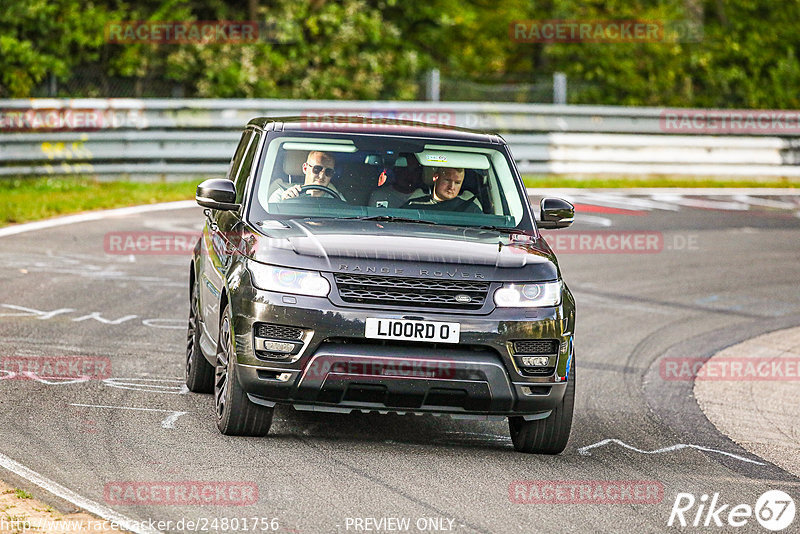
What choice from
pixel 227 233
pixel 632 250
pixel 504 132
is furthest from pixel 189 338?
pixel 504 132

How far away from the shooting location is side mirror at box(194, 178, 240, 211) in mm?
8016

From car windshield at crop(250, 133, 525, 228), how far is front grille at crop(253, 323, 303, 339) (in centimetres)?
99

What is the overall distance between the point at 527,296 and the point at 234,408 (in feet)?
5.51

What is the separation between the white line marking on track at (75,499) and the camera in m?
5.79

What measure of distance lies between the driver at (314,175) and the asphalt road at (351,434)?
1329 mm

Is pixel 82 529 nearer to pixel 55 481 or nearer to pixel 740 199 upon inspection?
pixel 55 481

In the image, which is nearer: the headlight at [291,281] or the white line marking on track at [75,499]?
the white line marking on track at [75,499]

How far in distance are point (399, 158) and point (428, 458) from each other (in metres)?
1.97
